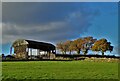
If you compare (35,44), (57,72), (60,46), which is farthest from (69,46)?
(57,72)

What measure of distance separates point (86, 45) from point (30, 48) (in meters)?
26.1

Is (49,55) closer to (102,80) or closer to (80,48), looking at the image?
(80,48)

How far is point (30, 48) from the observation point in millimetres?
53781

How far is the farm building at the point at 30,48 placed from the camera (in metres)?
52.7

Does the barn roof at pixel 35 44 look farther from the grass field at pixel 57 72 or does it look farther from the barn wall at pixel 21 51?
the grass field at pixel 57 72

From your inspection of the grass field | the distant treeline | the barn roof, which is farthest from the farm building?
the grass field

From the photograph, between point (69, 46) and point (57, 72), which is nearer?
point (57, 72)

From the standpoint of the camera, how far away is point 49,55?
54531 mm

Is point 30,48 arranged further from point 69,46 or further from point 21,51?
point 69,46

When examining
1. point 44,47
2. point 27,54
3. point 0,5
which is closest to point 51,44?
point 44,47

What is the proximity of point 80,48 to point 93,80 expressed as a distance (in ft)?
222

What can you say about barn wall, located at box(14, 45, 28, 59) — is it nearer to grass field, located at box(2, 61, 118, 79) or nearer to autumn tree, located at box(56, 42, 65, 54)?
autumn tree, located at box(56, 42, 65, 54)

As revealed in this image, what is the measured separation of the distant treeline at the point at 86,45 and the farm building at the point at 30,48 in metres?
17.5

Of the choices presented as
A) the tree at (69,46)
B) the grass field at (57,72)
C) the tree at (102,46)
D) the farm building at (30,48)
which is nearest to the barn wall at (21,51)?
the farm building at (30,48)
